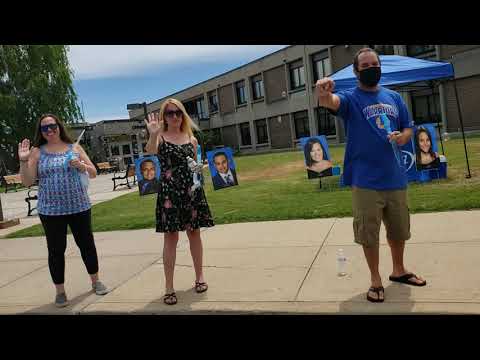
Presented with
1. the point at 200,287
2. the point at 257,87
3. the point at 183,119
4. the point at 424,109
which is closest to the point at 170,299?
the point at 200,287

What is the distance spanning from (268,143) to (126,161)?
13.9 metres

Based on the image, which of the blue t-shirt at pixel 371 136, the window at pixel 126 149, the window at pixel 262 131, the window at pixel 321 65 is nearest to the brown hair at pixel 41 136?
the blue t-shirt at pixel 371 136

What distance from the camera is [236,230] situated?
681 centimetres

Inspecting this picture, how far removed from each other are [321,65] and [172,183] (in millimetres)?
29993

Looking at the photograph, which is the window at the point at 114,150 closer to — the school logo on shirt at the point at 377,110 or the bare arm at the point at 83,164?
the bare arm at the point at 83,164

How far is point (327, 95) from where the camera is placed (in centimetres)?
334

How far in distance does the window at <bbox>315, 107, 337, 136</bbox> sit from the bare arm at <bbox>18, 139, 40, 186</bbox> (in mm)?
29319

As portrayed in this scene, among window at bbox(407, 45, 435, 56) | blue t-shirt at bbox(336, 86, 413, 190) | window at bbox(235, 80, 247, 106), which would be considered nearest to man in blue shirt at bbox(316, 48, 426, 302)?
blue t-shirt at bbox(336, 86, 413, 190)

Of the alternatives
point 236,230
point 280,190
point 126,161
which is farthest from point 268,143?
point 236,230

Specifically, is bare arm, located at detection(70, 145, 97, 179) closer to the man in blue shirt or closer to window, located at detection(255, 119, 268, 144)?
the man in blue shirt

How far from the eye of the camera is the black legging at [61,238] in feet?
13.6

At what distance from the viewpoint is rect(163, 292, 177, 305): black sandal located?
3.95m

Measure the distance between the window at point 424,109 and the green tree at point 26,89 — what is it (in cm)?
2420
